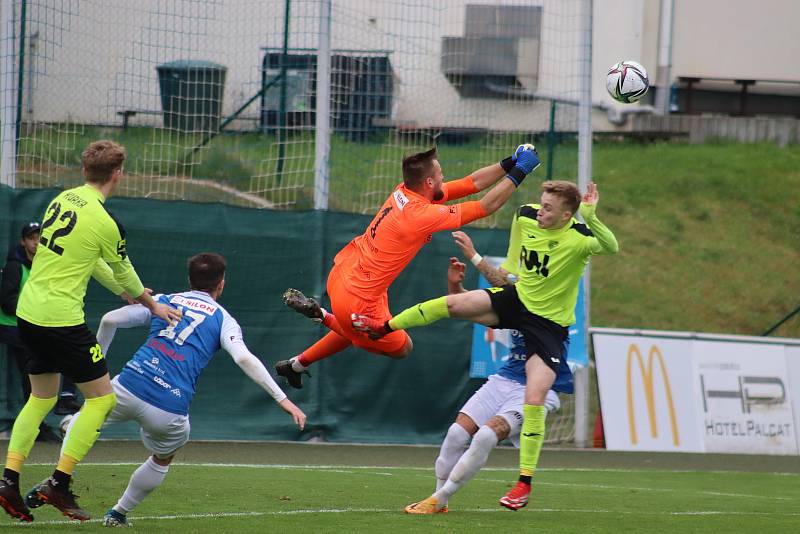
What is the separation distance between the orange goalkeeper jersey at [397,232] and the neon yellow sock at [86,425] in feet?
8.78

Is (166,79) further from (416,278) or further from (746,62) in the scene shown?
(746,62)

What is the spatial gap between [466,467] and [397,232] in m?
1.94

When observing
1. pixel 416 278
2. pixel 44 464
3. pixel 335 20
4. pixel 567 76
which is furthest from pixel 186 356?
pixel 567 76

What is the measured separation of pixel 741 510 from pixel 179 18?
829 cm

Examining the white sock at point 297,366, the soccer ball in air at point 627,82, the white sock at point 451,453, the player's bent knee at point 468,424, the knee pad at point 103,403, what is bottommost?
the white sock at point 451,453

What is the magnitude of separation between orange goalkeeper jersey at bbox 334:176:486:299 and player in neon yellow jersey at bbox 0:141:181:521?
94.2 inches

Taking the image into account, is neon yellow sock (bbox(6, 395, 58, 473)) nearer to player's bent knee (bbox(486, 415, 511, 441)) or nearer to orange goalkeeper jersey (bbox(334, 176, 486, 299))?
orange goalkeeper jersey (bbox(334, 176, 486, 299))

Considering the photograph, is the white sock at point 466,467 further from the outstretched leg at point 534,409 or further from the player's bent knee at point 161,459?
the player's bent knee at point 161,459

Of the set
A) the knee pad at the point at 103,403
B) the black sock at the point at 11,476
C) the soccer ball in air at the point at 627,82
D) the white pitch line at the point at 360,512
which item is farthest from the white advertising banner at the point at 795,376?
the black sock at the point at 11,476

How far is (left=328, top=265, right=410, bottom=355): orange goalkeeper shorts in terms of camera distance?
9016 millimetres

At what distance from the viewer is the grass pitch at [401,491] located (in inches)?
295

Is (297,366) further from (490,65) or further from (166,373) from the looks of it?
(490,65)

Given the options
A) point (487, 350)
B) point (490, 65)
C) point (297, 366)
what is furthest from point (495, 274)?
point (490, 65)

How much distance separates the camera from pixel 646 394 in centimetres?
1430
